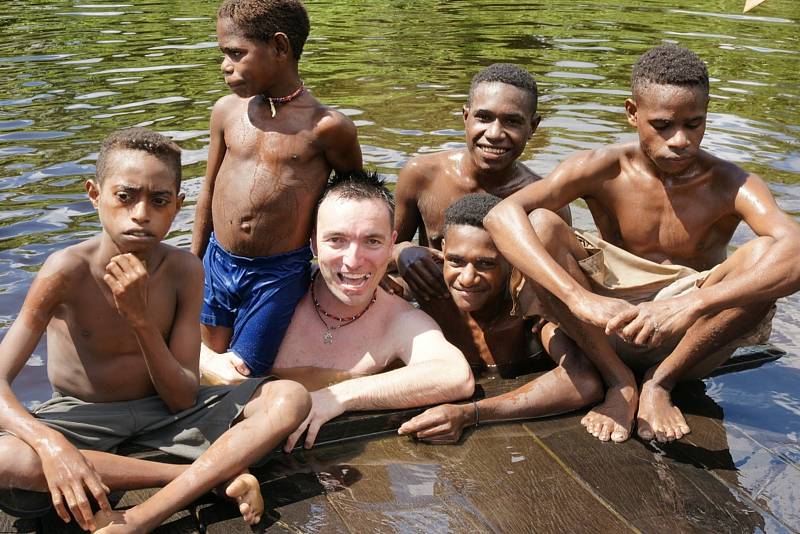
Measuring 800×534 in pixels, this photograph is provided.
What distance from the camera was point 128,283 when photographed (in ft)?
9.63

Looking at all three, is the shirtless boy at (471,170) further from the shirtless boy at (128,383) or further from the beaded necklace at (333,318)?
the shirtless boy at (128,383)

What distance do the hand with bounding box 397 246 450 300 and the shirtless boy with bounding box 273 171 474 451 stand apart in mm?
190

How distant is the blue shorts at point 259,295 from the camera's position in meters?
4.33

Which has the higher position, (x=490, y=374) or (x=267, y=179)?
(x=267, y=179)

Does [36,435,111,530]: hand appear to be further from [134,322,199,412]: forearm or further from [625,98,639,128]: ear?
[625,98,639,128]: ear

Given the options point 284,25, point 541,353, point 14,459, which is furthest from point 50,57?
point 14,459

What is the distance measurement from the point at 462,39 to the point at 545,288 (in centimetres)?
904

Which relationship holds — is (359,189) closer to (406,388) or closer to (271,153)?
(271,153)

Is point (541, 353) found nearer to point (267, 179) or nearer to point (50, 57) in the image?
point (267, 179)

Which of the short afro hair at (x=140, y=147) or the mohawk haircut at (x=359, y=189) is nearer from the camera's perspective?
the short afro hair at (x=140, y=147)

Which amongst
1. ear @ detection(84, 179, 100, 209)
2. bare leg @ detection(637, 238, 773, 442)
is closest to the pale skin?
bare leg @ detection(637, 238, 773, 442)

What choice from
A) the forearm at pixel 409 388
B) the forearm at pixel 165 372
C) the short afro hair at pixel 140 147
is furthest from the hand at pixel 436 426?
the short afro hair at pixel 140 147

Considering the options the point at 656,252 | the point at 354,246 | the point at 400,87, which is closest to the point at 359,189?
the point at 354,246

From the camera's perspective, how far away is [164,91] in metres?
9.28
